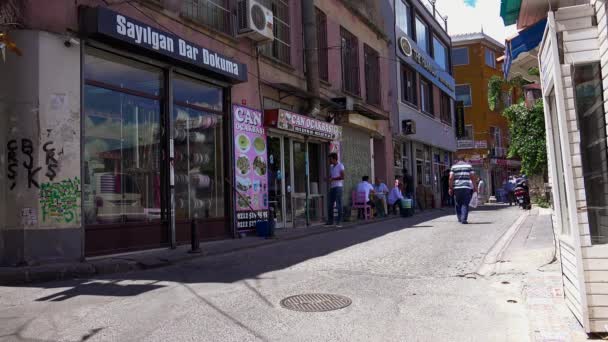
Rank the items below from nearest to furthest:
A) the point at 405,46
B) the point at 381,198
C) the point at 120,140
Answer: the point at 120,140
the point at 381,198
the point at 405,46

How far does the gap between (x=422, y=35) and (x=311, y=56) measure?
53.3ft

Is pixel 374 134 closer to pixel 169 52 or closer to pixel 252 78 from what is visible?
pixel 252 78

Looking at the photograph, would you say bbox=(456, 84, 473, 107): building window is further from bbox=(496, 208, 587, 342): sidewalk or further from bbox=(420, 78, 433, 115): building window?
bbox=(496, 208, 587, 342): sidewalk

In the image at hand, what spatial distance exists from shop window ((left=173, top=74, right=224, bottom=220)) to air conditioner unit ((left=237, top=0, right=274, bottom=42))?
1.66 meters

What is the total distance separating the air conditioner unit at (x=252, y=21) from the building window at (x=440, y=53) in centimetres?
2084

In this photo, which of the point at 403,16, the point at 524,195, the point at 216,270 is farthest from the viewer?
the point at 403,16

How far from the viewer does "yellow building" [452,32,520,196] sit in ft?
140

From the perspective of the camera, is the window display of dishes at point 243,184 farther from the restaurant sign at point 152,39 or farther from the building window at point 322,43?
the building window at point 322,43

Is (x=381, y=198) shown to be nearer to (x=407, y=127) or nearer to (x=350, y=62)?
(x=350, y=62)

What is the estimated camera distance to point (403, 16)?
2630cm

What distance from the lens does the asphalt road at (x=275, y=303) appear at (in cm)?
445

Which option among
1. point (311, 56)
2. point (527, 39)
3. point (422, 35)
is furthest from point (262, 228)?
point (422, 35)

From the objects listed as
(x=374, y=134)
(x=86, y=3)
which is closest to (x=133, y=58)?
(x=86, y=3)

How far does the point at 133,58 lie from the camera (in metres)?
9.49
